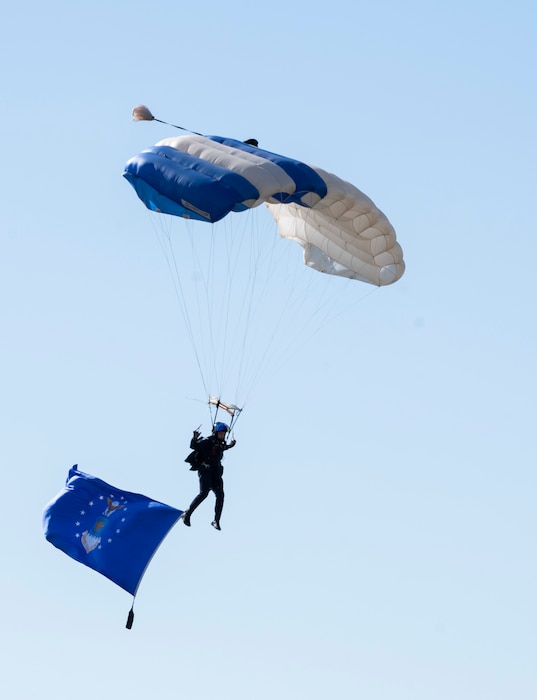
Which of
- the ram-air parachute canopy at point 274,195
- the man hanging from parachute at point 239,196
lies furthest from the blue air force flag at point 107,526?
the ram-air parachute canopy at point 274,195

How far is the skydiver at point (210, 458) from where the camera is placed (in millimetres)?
22766

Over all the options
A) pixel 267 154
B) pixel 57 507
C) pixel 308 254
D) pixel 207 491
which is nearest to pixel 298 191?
pixel 267 154

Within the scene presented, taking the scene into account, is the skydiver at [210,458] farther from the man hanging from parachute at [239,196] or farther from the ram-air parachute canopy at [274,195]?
the ram-air parachute canopy at [274,195]

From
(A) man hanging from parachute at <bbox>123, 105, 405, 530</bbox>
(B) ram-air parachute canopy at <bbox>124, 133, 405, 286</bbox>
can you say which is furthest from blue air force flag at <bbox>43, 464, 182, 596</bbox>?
(B) ram-air parachute canopy at <bbox>124, 133, 405, 286</bbox>

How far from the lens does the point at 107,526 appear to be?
2430cm

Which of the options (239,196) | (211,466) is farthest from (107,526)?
(239,196)

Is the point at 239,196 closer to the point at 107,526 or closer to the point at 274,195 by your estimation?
the point at 274,195

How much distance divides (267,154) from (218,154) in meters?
0.79

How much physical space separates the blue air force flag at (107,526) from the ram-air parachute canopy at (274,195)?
4468mm

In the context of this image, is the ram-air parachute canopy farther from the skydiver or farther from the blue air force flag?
the blue air force flag

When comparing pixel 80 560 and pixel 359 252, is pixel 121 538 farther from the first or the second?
pixel 359 252

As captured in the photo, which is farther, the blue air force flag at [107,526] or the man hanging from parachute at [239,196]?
the blue air force flag at [107,526]

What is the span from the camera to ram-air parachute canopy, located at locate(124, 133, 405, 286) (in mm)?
22281

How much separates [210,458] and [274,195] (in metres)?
3.81
